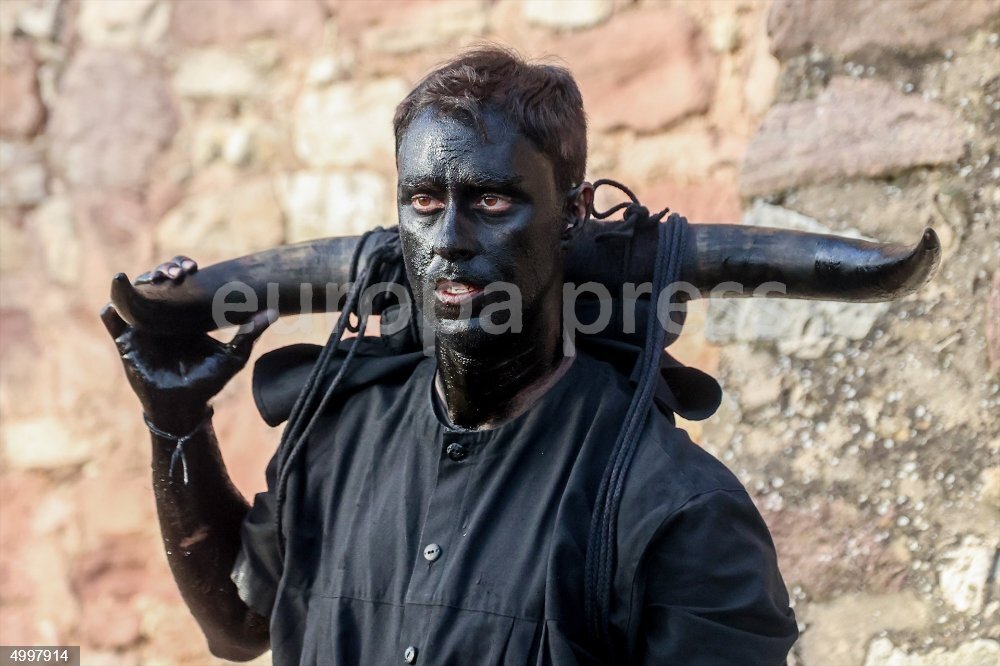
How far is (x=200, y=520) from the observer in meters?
1.70

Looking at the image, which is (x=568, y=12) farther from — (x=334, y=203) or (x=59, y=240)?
(x=59, y=240)

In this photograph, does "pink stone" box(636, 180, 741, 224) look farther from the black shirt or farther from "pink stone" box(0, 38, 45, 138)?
"pink stone" box(0, 38, 45, 138)

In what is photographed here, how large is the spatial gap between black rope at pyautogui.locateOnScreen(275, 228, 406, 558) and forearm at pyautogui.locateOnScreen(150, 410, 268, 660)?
0.16m

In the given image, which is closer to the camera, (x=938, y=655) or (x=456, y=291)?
(x=456, y=291)

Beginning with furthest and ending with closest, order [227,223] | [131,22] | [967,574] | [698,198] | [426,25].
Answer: [131,22]
[227,223]
[426,25]
[698,198]
[967,574]

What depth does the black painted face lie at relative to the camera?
1.34 meters

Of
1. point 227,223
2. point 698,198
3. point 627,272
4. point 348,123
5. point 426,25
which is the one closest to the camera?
point 627,272

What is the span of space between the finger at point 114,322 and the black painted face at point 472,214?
1.55 ft

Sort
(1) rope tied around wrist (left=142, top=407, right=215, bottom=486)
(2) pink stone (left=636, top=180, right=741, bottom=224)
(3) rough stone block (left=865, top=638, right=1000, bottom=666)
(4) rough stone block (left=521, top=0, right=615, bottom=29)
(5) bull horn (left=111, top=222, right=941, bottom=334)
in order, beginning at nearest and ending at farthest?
1. (5) bull horn (left=111, top=222, right=941, bottom=334)
2. (1) rope tied around wrist (left=142, top=407, right=215, bottom=486)
3. (3) rough stone block (left=865, top=638, right=1000, bottom=666)
4. (2) pink stone (left=636, top=180, right=741, bottom=224)
5. (4) rough stone block (left=521, top=0, right=615, bottom=29)

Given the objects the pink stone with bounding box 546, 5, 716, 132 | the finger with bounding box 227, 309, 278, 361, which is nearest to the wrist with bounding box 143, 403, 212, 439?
the finger with bounding box 227, 309, 278, 361

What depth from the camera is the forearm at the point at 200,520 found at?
169 cm

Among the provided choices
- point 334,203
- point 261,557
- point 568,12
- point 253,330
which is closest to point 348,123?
point 334,203

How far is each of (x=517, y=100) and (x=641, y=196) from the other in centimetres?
102

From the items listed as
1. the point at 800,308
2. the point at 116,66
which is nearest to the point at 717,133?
the point at 800,308
